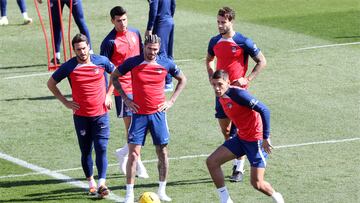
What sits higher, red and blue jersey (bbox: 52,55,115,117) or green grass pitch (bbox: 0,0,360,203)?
red and blue jersey (bbox: 52,55,115,117)

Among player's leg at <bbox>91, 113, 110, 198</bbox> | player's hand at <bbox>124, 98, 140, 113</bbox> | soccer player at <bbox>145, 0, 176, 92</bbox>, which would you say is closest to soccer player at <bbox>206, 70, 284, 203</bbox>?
player's hand at <bbox>124, 98, 140, 113</bbox>

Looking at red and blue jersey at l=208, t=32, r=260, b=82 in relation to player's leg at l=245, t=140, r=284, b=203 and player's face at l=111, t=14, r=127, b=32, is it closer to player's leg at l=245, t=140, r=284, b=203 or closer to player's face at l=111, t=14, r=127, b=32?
player's face at l=111, t=14, r=127, b=32

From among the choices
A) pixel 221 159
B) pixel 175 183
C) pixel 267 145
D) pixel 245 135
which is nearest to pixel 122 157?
pixel 175 183

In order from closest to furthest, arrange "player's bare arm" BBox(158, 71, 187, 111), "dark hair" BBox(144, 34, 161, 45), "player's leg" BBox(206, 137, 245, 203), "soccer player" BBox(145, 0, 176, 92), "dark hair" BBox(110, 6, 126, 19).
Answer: "player's leg" BBox(206, 137, 245, 203) < "dark hair" BBox(144, 34, 161, 45) < "player's bare arm" BBox(158, 71, 187, 111) < "dark hair" BBox(110, 6, 126, 19) < "soccer player" BBox(145, 0, 176, 92)

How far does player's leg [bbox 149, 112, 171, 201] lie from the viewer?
13911mm

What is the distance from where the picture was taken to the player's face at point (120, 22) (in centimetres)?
1533

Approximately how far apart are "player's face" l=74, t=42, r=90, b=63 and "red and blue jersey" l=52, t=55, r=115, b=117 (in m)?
0.09

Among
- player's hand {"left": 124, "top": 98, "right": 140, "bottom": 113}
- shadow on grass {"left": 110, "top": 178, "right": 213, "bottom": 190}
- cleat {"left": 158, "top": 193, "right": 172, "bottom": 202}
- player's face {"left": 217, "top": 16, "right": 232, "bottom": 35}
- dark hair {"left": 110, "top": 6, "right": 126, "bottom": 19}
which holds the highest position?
dark hair {"left": 110, "top": 6, "right": 126, "bottom": 19}

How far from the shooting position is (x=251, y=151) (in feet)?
43.4

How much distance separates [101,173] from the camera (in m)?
14.3

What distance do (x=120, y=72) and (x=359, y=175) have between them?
12.9ft

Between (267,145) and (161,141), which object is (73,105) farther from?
(267,145)

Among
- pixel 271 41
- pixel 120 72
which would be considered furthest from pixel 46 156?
pixel 271 41

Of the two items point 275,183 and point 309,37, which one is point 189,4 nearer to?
point 309,37
